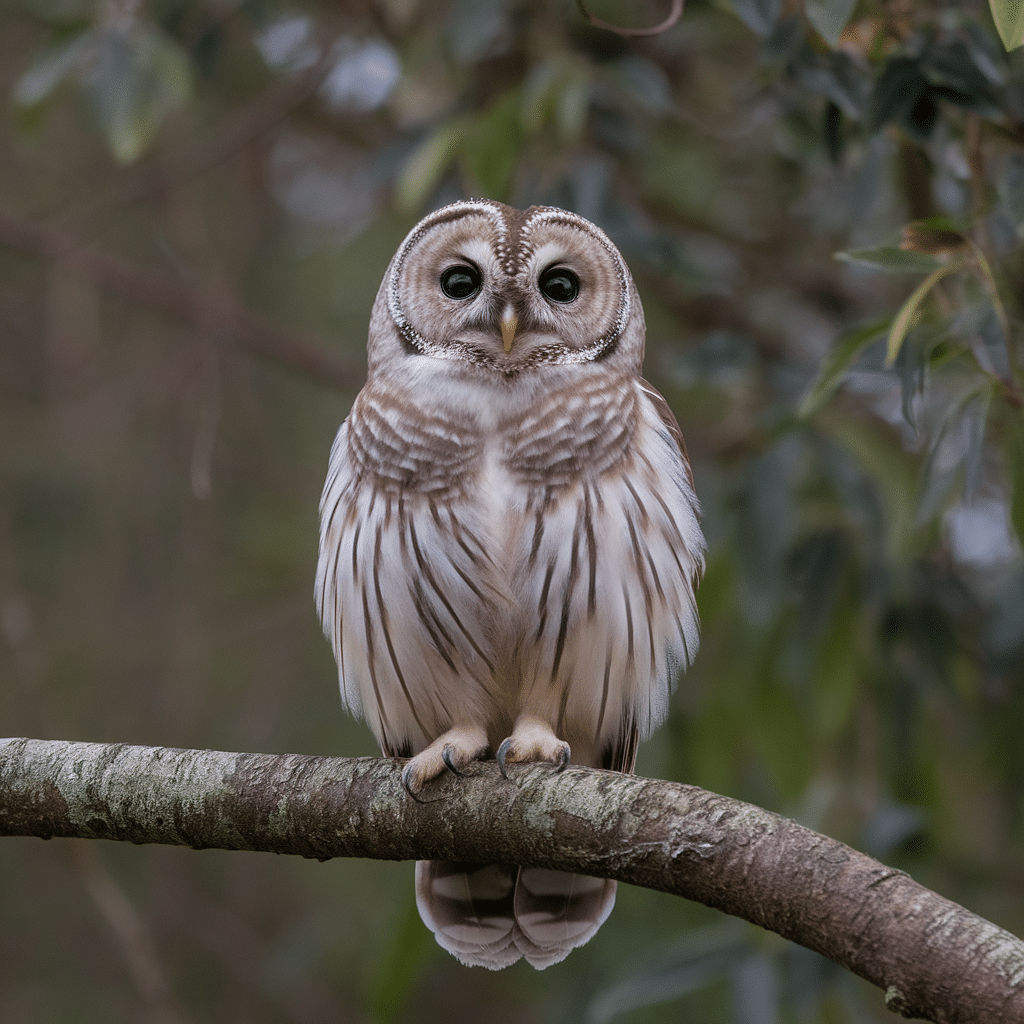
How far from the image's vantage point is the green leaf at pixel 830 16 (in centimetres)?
193

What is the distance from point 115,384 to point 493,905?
3164mm

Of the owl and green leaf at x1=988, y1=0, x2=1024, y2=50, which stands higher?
green leaf at x1=988, y1=0, x2=1024, y2=50

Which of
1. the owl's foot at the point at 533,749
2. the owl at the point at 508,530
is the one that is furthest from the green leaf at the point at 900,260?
the owl's foot at the point at 533,749

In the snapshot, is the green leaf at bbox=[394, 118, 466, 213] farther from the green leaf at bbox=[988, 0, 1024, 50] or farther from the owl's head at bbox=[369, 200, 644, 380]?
the green leaf at bbox=[988, 0, 1024, 50]

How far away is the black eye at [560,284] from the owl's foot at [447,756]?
853 mm

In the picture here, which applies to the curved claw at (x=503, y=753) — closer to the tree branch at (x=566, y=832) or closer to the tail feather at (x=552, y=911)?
the tree branch at (x=566, y=832)

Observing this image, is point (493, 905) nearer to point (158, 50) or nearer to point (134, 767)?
point (134, 767)

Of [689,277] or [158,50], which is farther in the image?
[689,277]

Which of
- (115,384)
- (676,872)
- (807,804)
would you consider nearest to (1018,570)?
(807,804)

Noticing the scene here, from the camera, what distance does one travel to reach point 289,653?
4.50 meters

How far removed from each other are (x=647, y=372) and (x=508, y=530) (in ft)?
7.23

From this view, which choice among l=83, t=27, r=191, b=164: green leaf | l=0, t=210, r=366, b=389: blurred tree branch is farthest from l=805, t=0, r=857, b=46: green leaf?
l=0, t=210, r=366, b=389: blurred tree branch

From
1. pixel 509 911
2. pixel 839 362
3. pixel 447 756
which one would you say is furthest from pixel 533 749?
pixel 839 362

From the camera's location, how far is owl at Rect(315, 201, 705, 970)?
2.25 metres
